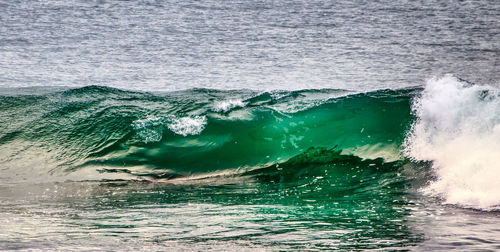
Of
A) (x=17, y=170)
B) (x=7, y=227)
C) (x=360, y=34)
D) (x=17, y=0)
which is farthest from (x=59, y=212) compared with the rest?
(x=17, y=0)

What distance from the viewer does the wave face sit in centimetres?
538

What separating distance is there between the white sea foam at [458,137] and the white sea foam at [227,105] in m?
1.72

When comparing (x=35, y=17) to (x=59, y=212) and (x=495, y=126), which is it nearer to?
(x=59, y=212)

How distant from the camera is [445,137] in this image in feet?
17.1

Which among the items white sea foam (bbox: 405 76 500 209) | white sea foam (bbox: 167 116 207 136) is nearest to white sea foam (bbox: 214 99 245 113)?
white sea foam (bbox: 167 116 207 136)

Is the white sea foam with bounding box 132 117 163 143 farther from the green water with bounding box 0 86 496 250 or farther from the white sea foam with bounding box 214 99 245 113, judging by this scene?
the white sea foam with bounding box 214 99 245 113

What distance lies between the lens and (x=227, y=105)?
6141mm

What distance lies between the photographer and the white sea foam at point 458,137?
4340mm

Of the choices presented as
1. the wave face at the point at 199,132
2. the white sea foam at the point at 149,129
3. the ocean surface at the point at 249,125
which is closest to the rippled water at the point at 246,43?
the ocean surface at the point at 249,125

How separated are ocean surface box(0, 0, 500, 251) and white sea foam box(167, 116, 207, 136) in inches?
0.8

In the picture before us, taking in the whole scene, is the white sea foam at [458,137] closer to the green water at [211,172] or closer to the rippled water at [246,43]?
the green water at [211,172]

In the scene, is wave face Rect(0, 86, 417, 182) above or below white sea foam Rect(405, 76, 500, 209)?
below

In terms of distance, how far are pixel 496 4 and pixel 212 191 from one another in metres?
6.36

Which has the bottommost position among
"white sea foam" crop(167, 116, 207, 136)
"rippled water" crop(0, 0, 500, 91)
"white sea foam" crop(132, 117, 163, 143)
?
"white sea foam" crop(132, 117, 163, 143)
